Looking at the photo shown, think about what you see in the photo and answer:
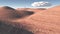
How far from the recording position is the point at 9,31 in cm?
548

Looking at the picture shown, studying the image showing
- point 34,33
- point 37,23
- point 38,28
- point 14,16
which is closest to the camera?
point 34,33

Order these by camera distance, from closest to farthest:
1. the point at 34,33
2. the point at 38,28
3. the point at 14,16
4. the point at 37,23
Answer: the point at 34,33 → the point at 38,28 → the point at 37,23 → the point at 14,16

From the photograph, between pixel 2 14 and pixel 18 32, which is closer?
pixel 18 32

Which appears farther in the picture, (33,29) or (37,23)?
(37,23)

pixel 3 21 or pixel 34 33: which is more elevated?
pixel 3 21

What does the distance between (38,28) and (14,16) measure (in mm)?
1852

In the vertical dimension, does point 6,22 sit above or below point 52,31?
above

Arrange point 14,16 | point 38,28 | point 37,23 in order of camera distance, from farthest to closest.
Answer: point 14,16, point 37,23, point 38,28

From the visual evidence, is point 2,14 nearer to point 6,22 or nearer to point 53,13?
point 6,22

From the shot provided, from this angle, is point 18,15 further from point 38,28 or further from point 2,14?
point 38,28

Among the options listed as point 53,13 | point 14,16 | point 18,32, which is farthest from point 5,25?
point 53,13

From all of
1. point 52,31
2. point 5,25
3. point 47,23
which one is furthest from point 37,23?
point 5,25

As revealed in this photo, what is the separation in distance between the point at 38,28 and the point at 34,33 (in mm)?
442

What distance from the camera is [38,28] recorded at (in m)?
5.64
